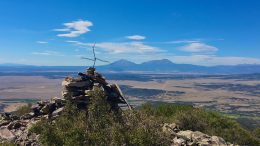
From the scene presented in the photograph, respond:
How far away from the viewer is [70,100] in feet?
275

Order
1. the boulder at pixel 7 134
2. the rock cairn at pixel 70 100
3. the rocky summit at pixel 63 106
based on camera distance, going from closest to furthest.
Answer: the rocky summit at pixel 63 106 → the boulder at pixel 7 134 → the rock cairn at pixel 70 100

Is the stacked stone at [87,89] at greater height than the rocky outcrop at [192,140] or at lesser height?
greater

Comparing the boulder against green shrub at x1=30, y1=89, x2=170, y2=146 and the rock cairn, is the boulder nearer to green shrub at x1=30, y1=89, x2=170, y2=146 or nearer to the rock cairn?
the rock cairn

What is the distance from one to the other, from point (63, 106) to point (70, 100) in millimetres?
3394

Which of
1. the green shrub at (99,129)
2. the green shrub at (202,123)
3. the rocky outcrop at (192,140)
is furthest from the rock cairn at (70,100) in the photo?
the rocky outcrop at (192,140)

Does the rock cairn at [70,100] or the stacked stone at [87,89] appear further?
the stacked stone at [87,89]

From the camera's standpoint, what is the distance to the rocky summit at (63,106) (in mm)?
76375

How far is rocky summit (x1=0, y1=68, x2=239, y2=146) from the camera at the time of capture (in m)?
76.4

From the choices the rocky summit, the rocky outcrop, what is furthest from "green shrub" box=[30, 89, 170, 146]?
the rocky summit

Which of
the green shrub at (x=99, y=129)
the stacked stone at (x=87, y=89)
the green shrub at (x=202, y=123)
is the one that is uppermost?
the stacked stone at (x=87, y=89)

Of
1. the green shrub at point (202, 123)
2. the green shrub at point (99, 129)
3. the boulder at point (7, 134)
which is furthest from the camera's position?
the green shrub at point (202, 123)

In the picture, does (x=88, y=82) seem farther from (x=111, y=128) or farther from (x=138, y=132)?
(x=138, y=132)

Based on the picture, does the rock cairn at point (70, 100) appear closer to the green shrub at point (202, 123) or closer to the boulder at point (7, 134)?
the boulder at point (7, 134)

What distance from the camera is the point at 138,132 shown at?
6216 cm
